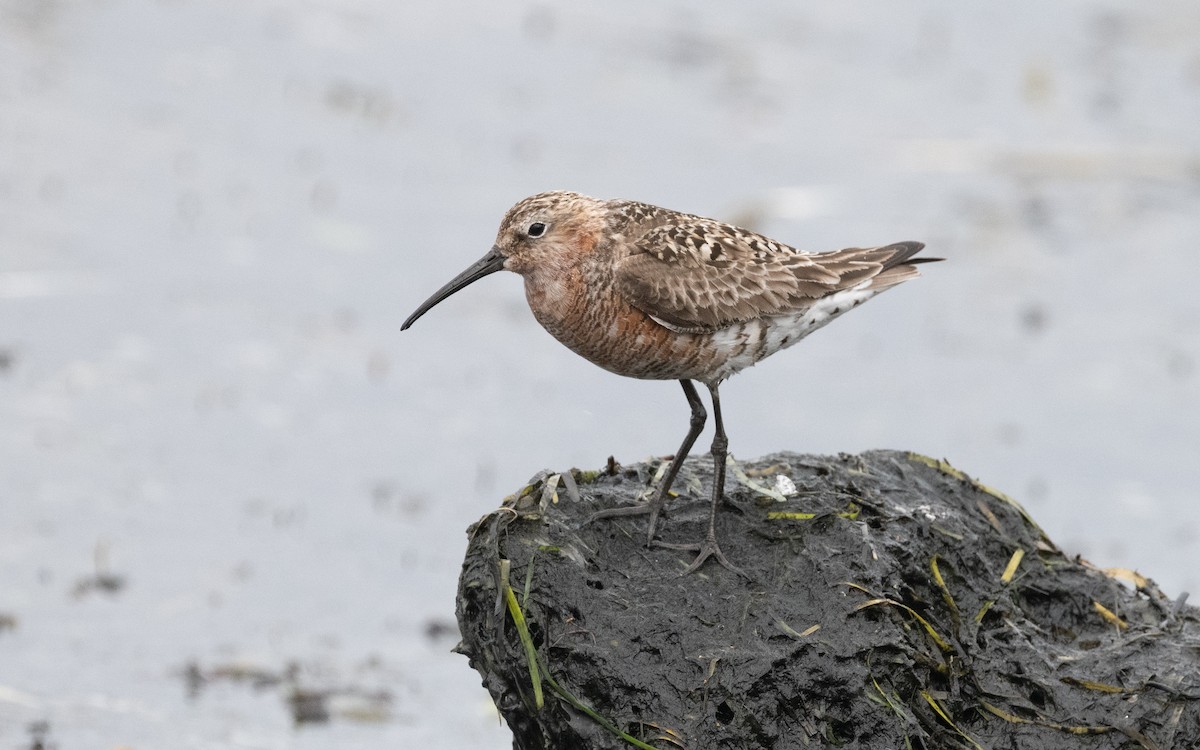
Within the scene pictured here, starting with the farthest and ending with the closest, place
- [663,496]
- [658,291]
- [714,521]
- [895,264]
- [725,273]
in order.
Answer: [895,264], [725,273], [658,291], [663,496], [714,521]

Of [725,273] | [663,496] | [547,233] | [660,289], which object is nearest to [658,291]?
[660,289]

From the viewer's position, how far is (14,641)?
9.77 meters

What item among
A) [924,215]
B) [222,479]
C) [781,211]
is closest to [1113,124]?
[924,215]

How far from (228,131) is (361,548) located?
6.26 metres

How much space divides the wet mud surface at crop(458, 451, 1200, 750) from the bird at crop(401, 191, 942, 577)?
259 mm

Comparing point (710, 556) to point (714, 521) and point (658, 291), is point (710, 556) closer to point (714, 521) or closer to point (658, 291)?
point (714, 521)

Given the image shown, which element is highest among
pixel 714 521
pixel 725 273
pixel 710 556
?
pixel 725 273

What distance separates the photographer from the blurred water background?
410 inches

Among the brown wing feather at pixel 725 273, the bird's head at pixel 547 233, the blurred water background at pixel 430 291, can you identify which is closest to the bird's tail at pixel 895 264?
the brown wing feather at pixel 725 273

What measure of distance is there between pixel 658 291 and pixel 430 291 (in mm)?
6227

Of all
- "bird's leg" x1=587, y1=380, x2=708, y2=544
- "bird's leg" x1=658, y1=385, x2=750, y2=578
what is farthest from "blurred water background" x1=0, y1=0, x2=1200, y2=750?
"bird's leg" x1=658, y1=385, x2=750, y2=578

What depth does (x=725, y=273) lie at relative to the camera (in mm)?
8094

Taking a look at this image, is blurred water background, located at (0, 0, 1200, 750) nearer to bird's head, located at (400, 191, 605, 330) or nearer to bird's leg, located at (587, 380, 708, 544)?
bird's leg, located at (587, 380, 708, 544)

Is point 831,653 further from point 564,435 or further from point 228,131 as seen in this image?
point 228,131
